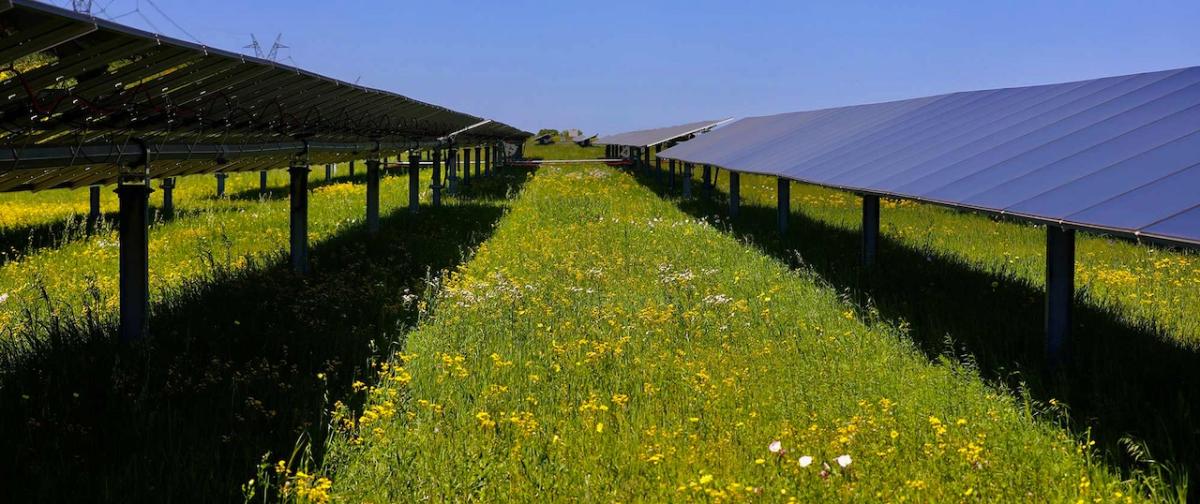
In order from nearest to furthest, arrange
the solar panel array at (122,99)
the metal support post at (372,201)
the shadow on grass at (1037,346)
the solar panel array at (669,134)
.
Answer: the solar panel array at (122,99) → the shadow on grass at (1037,346) → the metal support post at (372,201) → the solar panel array at (669,134)

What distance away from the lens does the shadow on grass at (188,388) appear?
5426 mm

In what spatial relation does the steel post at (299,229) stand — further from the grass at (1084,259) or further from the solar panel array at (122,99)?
the grass at (1084,259)

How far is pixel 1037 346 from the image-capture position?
827 cm

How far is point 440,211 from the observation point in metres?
21.3

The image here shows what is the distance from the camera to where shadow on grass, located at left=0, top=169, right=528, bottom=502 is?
543 cm

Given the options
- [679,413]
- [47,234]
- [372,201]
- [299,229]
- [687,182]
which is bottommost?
[679,413]

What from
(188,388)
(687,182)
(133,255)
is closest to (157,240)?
(133,255)

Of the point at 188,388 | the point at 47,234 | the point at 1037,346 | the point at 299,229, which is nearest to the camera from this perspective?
the point at 188,388

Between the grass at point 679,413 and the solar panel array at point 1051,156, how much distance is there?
1272 millimetres

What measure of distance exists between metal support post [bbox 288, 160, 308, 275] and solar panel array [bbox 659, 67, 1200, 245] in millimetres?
6213

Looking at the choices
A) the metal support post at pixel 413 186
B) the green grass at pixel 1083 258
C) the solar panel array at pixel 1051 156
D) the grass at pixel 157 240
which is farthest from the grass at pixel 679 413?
the metal support post at pixel 413 186

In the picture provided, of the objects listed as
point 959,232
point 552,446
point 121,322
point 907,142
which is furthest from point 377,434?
point 959,232

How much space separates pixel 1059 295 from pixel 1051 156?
66.9 inches

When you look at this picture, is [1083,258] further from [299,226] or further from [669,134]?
[669,134]
